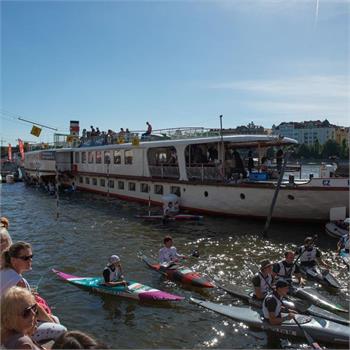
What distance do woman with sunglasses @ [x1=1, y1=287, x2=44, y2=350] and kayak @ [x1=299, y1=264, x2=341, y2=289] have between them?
9972mm

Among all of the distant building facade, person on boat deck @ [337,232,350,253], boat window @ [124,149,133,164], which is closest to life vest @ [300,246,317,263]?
person on boat deck @ [337,232,350,253]

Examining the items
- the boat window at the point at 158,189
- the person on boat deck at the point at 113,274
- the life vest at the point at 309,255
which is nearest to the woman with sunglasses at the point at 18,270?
the person on boat deck at the point at 113,274

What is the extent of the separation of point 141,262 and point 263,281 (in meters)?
5.67

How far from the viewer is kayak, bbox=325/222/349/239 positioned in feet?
58.2

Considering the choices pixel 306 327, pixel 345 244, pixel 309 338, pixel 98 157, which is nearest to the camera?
pixel 309 338

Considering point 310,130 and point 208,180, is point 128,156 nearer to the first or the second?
point 208,180

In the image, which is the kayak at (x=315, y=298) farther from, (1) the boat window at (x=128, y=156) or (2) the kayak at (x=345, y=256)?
(1) the boat window at (x=128, y=156)

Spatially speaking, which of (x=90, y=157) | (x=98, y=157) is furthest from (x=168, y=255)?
(x=90, y=157)

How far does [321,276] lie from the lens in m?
12.2

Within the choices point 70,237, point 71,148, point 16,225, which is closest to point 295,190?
point 70,237

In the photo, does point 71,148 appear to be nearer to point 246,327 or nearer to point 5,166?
point 246,327

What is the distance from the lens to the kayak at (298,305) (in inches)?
370

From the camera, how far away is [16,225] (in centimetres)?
2272

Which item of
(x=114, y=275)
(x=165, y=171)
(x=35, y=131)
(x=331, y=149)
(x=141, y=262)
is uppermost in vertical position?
(x=35, y=131)
